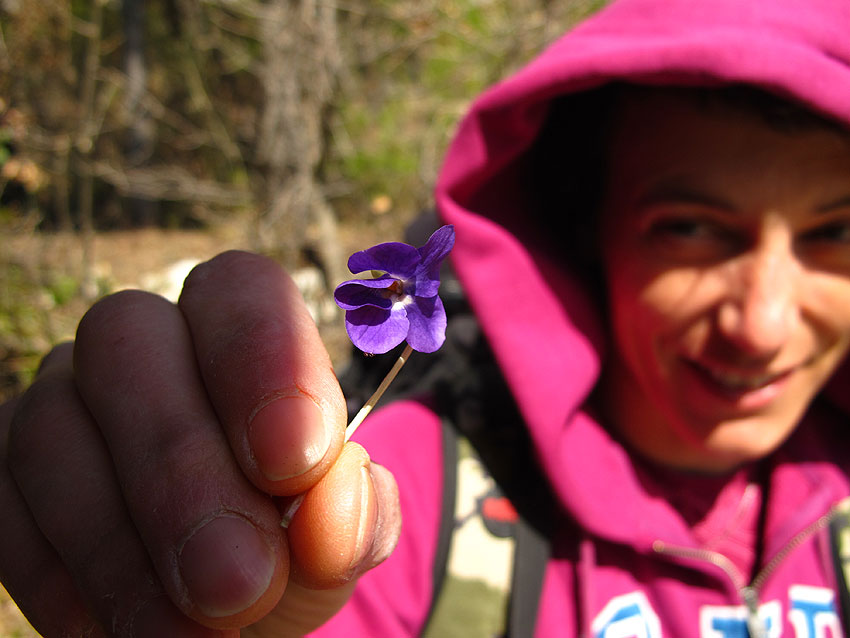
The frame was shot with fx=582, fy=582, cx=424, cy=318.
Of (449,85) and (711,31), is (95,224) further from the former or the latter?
(711,31)

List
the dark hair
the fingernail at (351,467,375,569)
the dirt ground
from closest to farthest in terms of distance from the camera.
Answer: the fingernail at (351,467,375,569), the dark hair, the dirt ground

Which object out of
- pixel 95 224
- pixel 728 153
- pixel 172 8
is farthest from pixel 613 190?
pixel 95 224

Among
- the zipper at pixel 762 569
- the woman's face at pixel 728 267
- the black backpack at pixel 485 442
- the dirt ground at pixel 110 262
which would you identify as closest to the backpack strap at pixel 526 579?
the black backpack at pixel 485 442

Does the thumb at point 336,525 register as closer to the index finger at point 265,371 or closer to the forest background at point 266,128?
the index finger at point 265,371

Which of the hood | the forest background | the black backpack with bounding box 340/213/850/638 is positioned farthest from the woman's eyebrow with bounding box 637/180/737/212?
the forest background

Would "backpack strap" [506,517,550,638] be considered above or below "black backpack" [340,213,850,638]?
A: below

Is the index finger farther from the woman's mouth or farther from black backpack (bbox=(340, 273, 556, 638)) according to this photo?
the woman's mouth

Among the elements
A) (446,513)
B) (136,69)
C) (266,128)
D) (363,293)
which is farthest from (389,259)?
(136,69)
